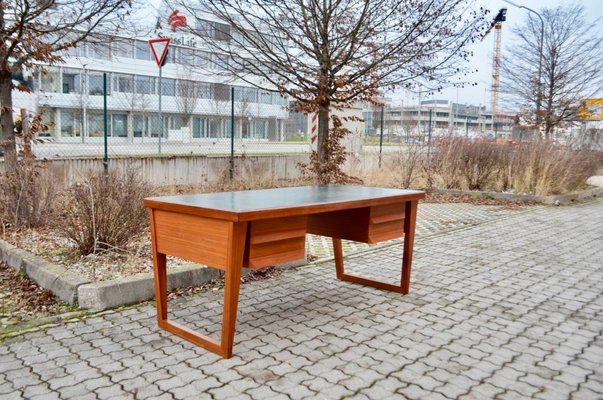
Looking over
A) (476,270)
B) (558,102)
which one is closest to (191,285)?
(476,270)

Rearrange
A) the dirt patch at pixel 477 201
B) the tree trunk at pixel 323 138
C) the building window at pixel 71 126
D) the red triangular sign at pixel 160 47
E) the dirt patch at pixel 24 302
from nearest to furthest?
the dirt patch at pixel 24 302 < the tree trunk at pixel 323 138 < the red triangular sign at pixel 160 47 < the building window at pixel 71 126 < the dirt patch at pixel 477 201

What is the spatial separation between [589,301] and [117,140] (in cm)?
850

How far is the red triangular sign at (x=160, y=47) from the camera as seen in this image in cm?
935

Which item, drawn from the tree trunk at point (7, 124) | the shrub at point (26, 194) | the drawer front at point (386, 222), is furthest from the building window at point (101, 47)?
the drawer front at point (386, 222)

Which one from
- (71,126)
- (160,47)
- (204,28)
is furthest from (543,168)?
(71,126)

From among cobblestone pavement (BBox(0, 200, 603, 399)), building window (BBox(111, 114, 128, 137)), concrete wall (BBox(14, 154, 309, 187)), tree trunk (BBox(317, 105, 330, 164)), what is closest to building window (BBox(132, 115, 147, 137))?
building window (BBox(111, 114, 128, 137))

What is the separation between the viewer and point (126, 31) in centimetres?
737

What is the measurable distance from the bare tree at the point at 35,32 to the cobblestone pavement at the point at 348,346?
3.68 meters

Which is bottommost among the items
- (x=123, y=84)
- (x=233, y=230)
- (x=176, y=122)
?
(x=233, y=230)

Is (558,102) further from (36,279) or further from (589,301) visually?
(36,279)

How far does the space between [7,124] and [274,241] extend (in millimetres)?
4862

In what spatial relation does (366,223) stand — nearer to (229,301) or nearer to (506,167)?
(229,301)

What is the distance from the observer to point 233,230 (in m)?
2.79

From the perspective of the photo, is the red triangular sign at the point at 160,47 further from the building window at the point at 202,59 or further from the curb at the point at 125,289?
the curb at the point at 125,289
